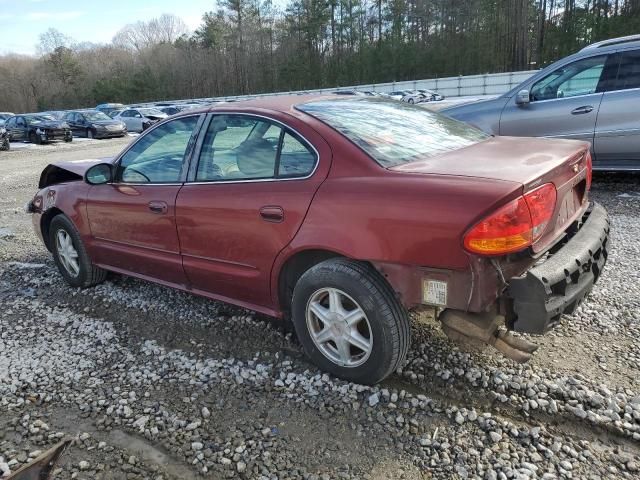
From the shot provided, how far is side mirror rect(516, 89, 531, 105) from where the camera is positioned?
659cm

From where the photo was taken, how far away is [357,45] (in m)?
61.5

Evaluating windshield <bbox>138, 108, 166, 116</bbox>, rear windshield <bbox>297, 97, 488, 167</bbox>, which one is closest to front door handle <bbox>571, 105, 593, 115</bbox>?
rear windshield <bbox>297, 97, 488, 167</bbox>

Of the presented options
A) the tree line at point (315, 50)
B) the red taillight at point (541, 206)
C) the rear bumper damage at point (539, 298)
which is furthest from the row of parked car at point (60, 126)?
the tree line at point (315, 50)

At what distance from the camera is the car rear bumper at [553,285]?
2238 mm

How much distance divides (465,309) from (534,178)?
0.69 m

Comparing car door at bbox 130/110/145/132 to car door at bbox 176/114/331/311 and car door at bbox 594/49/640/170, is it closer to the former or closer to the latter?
car door at bbox 594/49/640/170

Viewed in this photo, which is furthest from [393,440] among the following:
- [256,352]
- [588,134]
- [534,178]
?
[588,134]

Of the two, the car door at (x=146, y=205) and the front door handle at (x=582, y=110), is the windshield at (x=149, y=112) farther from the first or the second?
the car door at (x=146, y=205)

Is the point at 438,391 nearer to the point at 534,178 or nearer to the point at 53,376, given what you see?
the point at 534,178

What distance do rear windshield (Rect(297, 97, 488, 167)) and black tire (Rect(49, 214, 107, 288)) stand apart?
97.4 inches

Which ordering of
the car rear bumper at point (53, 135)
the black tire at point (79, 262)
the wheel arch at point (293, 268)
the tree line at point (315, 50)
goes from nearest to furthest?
the wheel arch at point (293, 268) < the black tire at point (79, 262) < the car rear bumper at point (53, 135) < the tree line at point (315, 50)

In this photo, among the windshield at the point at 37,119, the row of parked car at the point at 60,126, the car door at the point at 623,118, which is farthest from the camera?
the windshield at the point at 37,119

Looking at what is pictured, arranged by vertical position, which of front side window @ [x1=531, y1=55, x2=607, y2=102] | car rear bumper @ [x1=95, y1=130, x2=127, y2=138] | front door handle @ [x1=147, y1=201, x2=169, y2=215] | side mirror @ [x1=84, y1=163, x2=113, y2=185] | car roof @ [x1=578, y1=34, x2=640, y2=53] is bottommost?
car rear bumper @ [x1=95, y1=130, x2=127, y2=138]

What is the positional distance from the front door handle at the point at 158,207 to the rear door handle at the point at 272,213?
0.91 metres
